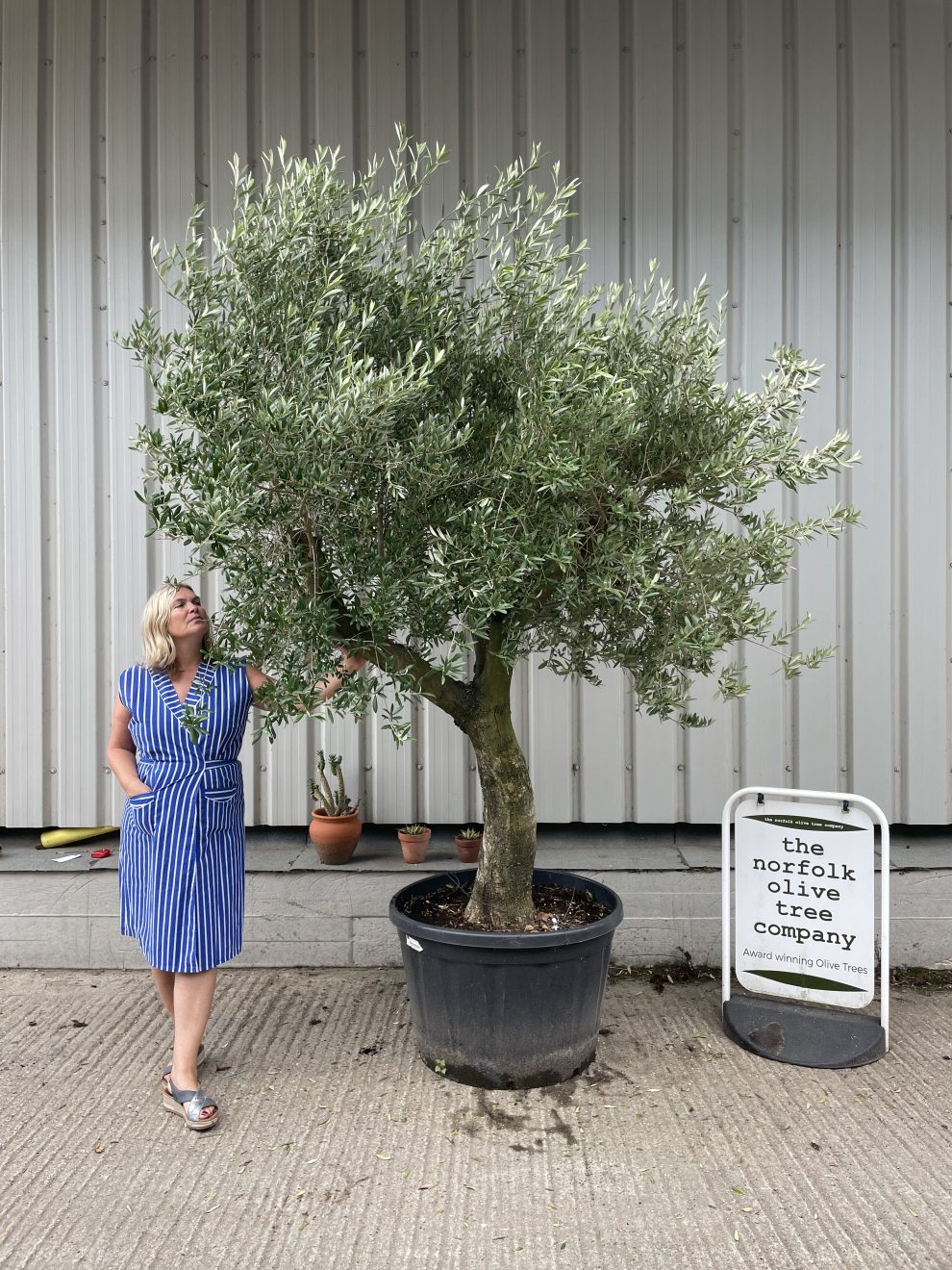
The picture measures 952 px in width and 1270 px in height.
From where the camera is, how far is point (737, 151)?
5.14m

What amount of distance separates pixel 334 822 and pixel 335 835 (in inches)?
2.9

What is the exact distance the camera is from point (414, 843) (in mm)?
4965

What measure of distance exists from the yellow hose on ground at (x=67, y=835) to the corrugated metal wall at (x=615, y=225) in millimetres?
1067

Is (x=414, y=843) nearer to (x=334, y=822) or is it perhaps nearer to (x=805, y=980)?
(x=334, y=822)

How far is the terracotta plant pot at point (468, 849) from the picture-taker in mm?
4934

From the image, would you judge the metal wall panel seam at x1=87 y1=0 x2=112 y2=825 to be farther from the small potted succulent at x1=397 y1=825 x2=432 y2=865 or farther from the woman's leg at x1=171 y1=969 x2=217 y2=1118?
the woman's leg at x1=171 y1=969 x2=217 y2=1118

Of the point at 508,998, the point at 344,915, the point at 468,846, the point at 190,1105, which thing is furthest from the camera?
the point at 468,846

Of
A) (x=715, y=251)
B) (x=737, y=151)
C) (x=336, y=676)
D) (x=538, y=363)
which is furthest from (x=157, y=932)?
(x=737, y=151)

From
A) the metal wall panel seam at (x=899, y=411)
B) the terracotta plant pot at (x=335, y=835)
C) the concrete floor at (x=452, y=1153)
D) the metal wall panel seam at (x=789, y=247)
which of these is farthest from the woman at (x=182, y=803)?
the metal wall panel seam at (x=899, y=411)

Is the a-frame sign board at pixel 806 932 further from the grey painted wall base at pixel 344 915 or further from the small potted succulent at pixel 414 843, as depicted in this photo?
the small potted succulent at pixel 414 843

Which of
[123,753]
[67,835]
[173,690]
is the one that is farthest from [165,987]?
[67,835]

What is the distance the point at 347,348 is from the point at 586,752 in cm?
289

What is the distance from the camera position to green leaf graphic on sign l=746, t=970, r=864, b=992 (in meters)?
3.82

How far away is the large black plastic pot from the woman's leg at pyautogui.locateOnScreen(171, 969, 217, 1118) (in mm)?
781
